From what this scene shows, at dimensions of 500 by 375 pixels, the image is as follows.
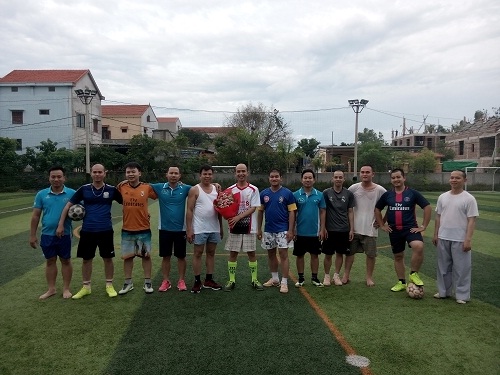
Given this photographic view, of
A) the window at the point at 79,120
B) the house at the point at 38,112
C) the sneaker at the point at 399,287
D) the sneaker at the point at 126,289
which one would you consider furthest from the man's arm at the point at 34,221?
the window at the point at 79,120

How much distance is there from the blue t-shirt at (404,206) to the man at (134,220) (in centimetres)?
359

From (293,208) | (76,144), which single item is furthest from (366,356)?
(76,144)

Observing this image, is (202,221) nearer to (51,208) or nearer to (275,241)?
(275,241)

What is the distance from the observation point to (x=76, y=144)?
35406mm

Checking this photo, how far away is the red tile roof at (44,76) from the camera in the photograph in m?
35.2

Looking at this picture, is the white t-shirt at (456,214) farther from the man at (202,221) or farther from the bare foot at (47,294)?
the bare foot at (47,294)

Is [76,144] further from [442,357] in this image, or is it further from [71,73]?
[442,357]

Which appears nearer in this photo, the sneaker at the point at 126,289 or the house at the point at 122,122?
the sneaker at the point at 126,289

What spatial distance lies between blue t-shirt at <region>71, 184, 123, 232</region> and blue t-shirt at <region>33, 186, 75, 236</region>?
0.74ft

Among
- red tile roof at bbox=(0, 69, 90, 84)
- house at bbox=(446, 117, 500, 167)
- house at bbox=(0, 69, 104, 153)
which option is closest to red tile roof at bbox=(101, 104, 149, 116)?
red tile roof at bbox=(0, 69, 90, 84)

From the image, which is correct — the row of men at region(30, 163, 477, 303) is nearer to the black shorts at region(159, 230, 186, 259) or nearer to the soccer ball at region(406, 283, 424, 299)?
the black shorts at region(159, 230, 186, 259)

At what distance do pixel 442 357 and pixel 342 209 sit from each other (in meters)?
2.67

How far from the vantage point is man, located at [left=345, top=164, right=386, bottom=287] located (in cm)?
614

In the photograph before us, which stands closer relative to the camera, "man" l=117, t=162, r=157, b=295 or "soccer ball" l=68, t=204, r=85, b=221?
"soccer ball" l=68, t=204, r=85, b=221
